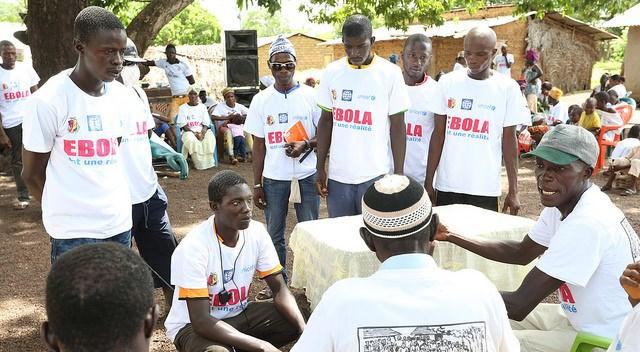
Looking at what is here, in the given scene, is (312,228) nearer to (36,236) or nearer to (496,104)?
(496,104)

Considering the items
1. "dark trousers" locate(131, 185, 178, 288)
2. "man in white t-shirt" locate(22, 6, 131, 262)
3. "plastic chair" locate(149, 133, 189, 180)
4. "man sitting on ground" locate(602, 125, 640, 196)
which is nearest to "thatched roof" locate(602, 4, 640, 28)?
"man sitting on ground" locate(602, 125, 640, 196)

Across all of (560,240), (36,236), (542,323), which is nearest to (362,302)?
(560,240)

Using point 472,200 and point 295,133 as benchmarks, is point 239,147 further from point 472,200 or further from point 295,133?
point 472,200

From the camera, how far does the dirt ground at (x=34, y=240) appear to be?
13.8 ft

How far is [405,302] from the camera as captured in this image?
5.79 feet

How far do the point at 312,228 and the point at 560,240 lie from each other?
1612 mm

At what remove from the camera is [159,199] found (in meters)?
4.05

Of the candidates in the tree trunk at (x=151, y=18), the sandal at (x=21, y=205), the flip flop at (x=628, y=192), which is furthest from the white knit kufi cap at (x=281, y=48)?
the flip flop at (x=628, y=192)

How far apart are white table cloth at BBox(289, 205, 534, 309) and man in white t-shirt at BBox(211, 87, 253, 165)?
24.4 feet

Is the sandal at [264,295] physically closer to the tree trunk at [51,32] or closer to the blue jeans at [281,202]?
the blue jeans at [281,202]

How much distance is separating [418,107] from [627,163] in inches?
196

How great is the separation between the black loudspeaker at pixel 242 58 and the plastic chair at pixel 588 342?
1044 centimetres

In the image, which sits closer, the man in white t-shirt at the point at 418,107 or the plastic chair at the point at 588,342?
the plastic chair at the point at 588,342

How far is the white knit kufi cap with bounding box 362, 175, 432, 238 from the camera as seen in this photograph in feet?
6.16
